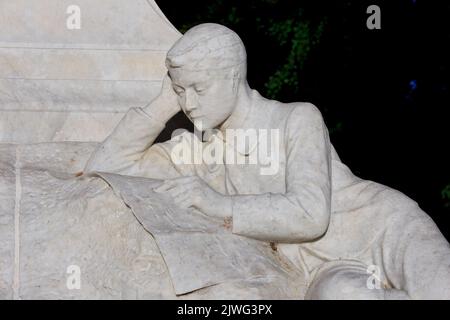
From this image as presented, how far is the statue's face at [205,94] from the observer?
8.91m

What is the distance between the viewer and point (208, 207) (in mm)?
8695

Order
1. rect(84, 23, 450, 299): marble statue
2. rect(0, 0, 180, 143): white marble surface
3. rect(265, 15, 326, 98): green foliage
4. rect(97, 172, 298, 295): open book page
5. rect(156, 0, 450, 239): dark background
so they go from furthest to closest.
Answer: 1. rect(265, 15, 326, 98): green foliage
2. rect(156, 0, 450, 239): dark background
3. rect(0, 0, 180, 143): white marble surface
4. rect(84, 23, 450, 299): marble statue
5. rect(97, 172, 298, 295): open book page

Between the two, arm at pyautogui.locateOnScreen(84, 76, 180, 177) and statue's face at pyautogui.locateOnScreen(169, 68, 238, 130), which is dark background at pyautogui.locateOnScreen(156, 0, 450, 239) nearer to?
arm at pyautogui.locateOnScreen(84, 76, 180, 177)

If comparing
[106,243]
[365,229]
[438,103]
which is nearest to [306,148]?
[365,229]

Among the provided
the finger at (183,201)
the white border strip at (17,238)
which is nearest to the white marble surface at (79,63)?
the white border strip at (17,238)

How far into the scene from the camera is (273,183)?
8969 millimetres

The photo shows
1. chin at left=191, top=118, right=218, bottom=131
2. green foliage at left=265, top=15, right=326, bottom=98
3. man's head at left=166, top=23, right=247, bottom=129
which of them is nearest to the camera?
man's head at left=166, top=23, right=247, bottom=129

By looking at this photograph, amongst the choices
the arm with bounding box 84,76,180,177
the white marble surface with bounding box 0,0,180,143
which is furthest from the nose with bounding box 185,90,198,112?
the white marble surface with bounding box 0,0,180,143

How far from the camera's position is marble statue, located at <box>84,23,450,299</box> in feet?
A: 28.1

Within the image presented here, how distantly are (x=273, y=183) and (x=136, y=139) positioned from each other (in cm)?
75

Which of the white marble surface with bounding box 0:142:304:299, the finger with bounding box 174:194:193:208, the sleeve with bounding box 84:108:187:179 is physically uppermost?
the sleeve with bounding box 84:108:187:179

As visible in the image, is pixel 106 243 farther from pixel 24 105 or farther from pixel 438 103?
pixel 438 103

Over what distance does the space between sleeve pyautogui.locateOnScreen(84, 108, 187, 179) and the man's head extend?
286 mm

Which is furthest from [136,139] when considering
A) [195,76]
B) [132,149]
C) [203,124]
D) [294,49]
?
[294,49]
